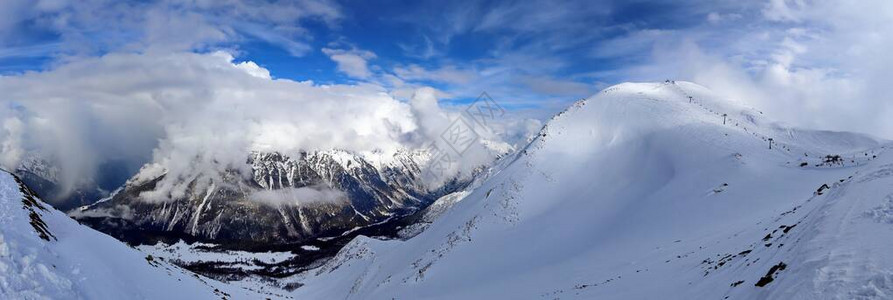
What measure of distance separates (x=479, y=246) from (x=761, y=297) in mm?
53041

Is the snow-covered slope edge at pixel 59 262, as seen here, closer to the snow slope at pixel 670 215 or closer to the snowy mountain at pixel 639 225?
the snowy mountain at pixel 639 225

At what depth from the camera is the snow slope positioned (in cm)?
1775

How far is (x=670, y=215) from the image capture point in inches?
1891

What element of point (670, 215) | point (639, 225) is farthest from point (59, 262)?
point (670, 215)

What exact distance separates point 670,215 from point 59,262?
50884 millimetres

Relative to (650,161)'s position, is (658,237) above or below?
below

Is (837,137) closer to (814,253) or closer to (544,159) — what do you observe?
(544,159)

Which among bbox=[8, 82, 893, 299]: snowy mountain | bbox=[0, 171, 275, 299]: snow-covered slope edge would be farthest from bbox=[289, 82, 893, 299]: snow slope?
bbox=[0, 171, 275, 299]: snow-covered slope edge

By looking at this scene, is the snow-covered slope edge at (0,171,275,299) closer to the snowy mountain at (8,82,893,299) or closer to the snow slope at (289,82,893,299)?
the snowy mountain at (8,82,893,299)

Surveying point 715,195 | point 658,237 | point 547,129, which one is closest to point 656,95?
point 547,129

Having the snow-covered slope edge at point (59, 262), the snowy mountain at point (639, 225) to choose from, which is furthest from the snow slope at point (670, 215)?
the snow-covered slope edge at point (59, 262)

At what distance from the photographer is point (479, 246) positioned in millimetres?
67250

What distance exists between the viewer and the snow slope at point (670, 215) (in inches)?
699

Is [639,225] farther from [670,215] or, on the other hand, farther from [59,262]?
[59,262]
